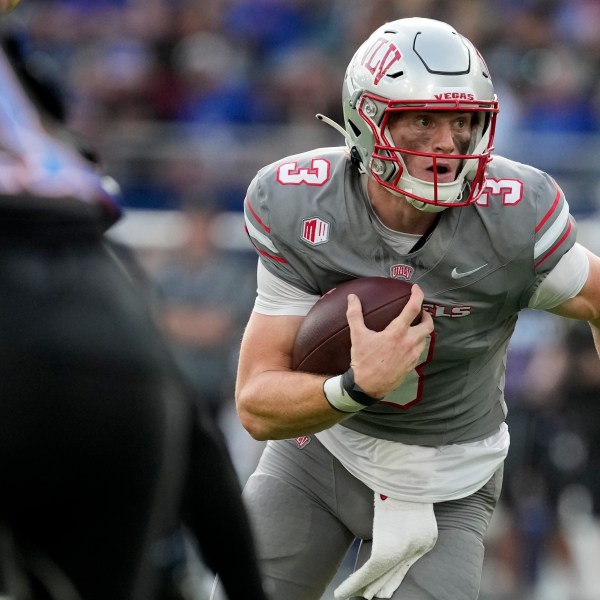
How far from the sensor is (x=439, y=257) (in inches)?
128

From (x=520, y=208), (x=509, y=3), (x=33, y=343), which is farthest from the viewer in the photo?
(x=509, y=3)

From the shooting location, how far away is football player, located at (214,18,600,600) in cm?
323

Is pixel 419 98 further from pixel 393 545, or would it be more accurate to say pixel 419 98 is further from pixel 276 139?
pixel 276 139

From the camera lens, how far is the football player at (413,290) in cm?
323

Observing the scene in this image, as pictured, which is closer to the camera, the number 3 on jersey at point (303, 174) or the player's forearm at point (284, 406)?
the player's forearm at point (284, 406)

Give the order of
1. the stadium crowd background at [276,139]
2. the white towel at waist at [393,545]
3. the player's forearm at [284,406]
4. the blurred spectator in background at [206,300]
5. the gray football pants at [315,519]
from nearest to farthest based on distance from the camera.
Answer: the player's forearm at [284,406] → the white towel at waist at [393,545] → the gray football pants at [315,519] → the stadium crowd background at [276,139] → the blurred spectator in background at [206,300]

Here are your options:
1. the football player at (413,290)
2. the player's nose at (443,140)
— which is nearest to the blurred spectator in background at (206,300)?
the football player at (413,290)

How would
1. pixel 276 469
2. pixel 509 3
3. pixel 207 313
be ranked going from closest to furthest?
pixel 276 469
pixel 207 313
pixel 509 3

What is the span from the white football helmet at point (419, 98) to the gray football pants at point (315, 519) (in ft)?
2.55

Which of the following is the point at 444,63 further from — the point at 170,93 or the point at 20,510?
the point at 170,93

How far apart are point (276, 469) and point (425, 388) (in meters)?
0.49

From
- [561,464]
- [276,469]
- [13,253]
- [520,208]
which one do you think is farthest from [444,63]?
[561,464]

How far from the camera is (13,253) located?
2.11 metres

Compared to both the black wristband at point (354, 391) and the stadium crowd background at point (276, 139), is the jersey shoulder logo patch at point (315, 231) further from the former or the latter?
the stadium crowd background at point (276, 139)
